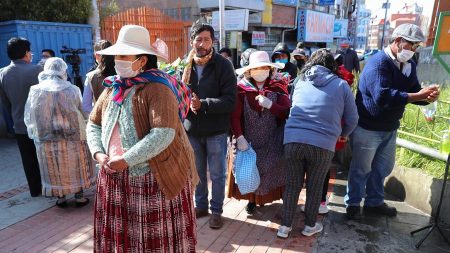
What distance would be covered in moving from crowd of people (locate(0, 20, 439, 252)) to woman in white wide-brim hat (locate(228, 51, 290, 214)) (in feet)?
0.03

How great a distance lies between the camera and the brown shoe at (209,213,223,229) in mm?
3348

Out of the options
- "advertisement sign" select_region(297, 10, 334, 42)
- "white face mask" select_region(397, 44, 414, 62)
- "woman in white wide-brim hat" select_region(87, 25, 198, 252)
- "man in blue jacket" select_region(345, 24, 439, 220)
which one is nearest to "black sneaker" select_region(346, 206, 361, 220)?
"man in blue jacket" select_region(345, 24, 439, 220)


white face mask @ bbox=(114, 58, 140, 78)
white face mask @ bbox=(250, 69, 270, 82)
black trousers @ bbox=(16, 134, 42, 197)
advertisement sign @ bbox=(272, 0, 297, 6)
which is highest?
advertisement sign @ bbox=(272, 0, 297, 6)

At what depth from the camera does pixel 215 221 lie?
336 centimetres

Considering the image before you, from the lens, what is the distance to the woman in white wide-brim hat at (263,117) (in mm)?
3260

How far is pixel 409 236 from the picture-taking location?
3.22 metres

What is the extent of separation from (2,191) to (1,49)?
434 centimetres

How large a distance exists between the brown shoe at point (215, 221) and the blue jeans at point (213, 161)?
0.04 m

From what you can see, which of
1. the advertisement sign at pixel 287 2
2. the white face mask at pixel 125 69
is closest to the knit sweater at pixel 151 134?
the white face mask at pixel 125 69

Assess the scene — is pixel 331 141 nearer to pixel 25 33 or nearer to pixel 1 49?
pixel 25 33

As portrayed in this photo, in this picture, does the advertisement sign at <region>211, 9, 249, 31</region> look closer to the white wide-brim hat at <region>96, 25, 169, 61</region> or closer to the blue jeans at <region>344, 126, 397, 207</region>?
the blue jeans at <region>344, 126, 397, 207</region>

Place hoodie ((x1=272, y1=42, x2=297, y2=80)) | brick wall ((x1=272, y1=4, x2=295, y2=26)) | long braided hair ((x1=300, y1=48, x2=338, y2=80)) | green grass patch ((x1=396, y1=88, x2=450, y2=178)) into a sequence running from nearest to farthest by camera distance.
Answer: long braided hair ((x1=300, y1=48, x2=338, y2=80)), green grass patch ((x1=396, y1=88, x2=450, y2=178)), hoodie ((x1=272, y1=42, x2=297, y2=80)), brick wall ((x1=272, y1=4, x2=295, y2=26))

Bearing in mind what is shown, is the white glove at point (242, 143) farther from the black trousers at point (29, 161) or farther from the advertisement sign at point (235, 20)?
the advertisement sign at point (235, 20)

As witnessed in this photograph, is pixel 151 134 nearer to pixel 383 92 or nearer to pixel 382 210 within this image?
pixel 383 92
